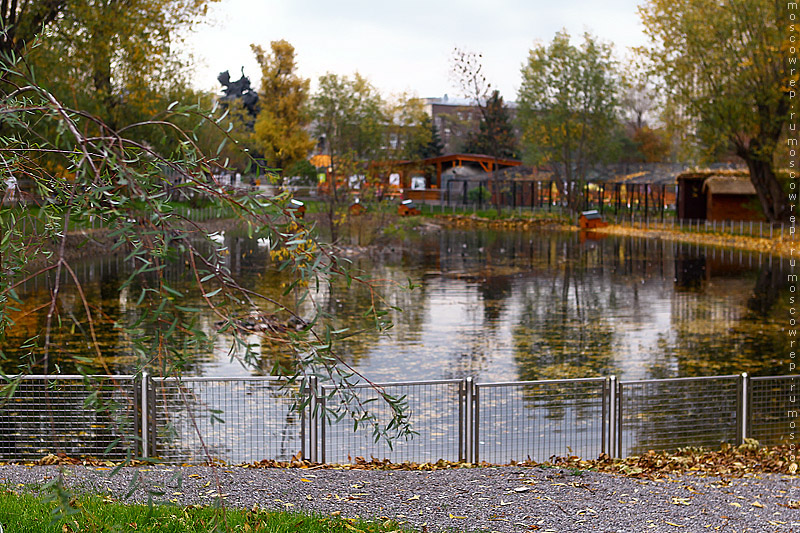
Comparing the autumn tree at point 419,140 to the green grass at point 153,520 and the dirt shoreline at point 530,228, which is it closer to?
the dirt shoreline at point 530,228

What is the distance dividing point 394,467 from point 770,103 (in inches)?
1455

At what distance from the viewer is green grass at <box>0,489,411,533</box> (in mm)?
5730

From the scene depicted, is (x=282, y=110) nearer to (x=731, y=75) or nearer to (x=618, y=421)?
(x=731, y=75)

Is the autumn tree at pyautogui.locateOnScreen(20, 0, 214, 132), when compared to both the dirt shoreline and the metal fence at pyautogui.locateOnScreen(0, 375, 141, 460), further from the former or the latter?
the metal fence at pyautogui.locateOnScreen(0, 375, 141, 460)

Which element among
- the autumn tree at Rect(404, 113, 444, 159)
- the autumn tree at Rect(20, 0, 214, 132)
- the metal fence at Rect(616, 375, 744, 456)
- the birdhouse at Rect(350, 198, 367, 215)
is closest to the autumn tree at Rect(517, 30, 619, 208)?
the autumn tree at Rect(404, 113, 444, 159)

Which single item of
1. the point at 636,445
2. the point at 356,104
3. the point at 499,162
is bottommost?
the point at 636,445

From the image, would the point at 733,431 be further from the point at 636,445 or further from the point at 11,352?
the point at 11,352

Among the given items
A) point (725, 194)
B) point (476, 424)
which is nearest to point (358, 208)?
point (725, 194)

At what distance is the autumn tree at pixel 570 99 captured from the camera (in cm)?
6288

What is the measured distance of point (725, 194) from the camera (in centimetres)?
4894

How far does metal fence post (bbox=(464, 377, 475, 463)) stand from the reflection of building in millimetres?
42696

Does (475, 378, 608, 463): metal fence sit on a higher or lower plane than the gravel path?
lower

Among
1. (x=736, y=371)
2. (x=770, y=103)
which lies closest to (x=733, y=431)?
(x=736, y=371)

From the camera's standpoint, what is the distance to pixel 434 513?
664 centimetres
